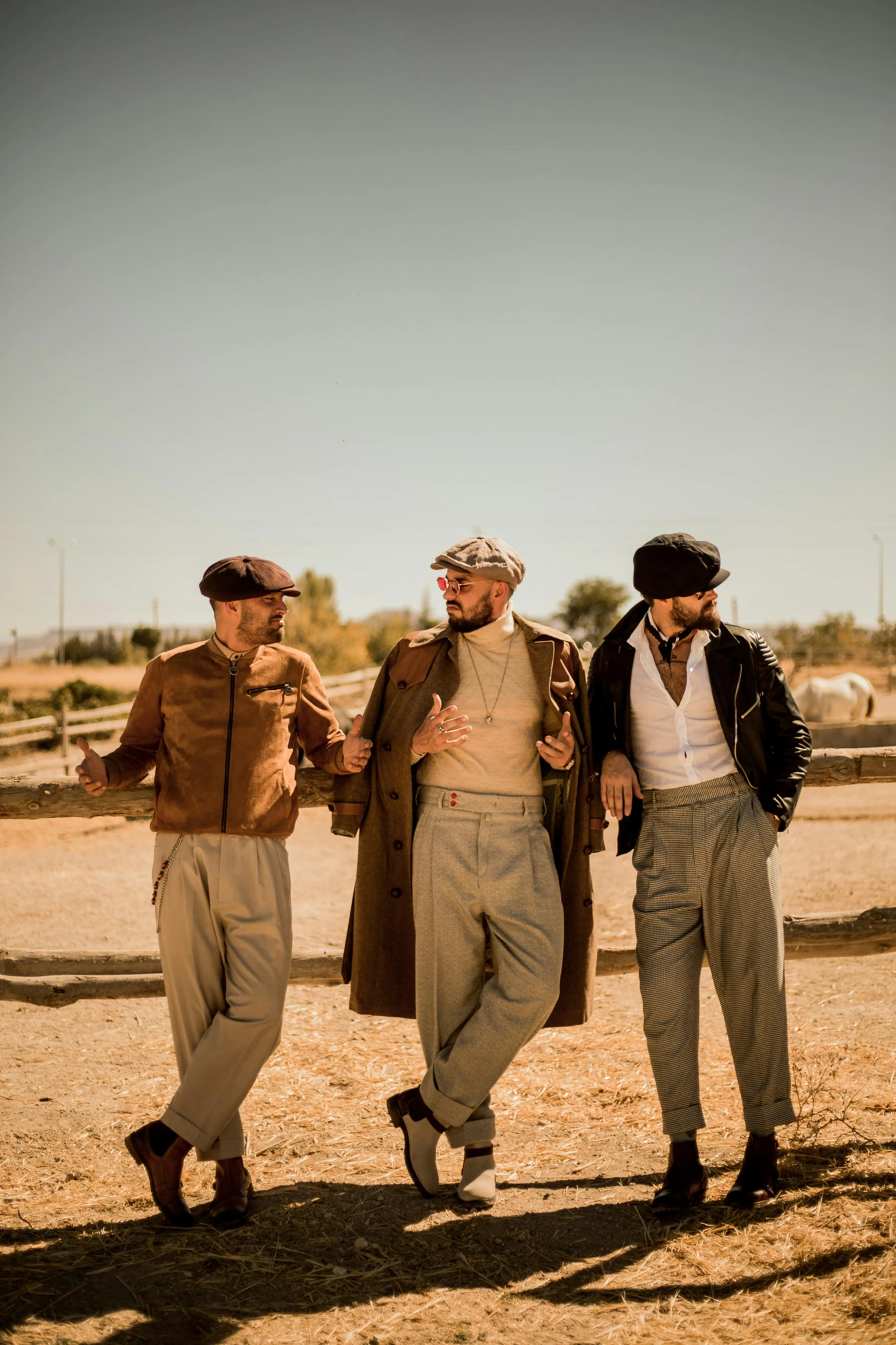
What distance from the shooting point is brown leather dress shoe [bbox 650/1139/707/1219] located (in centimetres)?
351

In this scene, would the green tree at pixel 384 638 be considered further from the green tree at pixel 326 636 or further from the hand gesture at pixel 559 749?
the hand gesture at pixel 559 749

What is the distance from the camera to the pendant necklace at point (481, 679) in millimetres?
3646

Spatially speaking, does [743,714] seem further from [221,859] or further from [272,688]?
[221,859]

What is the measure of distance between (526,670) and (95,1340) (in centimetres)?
231

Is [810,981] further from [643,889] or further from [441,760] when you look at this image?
[441,760]

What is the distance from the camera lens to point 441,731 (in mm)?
3500

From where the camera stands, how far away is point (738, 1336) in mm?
2877

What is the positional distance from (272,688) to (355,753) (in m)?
0.36

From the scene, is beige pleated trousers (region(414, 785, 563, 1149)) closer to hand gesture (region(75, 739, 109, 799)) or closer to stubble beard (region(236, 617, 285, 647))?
stubble beard (region(236, 617, 285, 647))

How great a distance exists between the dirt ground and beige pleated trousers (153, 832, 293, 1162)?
1.49 feet

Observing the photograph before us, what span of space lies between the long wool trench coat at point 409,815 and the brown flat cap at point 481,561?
0.19 m

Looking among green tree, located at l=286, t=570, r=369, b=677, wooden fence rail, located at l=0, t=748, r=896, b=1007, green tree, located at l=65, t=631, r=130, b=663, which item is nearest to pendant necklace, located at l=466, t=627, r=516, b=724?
wooden fence rail, located at l=0, t=748, r=896, b=1007

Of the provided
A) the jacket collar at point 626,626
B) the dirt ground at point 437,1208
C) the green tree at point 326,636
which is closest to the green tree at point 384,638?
the green tree at point 326,636

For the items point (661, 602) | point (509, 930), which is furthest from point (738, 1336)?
point (661, 602)
